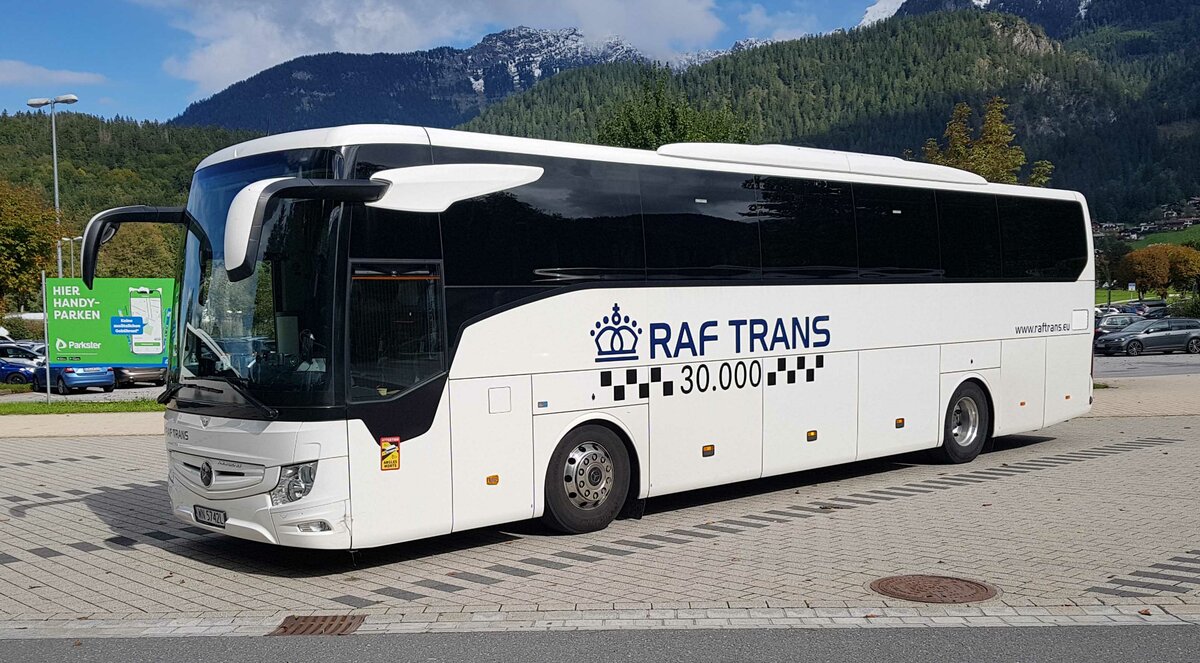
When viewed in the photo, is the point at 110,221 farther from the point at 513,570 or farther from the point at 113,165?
the point at 113,165

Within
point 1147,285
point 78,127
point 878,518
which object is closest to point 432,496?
point 878,518

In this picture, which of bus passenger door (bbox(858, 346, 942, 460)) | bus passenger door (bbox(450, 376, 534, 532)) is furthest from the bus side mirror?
bus passenger door (bbox(858, 346, 942, 460))

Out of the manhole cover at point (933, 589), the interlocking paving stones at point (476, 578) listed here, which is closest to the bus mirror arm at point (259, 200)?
the interlocking paving stones at point (476, 578)

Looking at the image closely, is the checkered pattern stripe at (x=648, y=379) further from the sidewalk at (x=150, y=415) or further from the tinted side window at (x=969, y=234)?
the sidewalk at (x=150, y=415)

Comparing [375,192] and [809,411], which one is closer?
[375,192]

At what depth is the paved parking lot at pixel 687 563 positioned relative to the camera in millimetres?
7211

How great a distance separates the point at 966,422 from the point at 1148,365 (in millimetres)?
28164

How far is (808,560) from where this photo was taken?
8.80 meters

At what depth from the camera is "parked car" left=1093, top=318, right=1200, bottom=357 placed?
4644 centimetres

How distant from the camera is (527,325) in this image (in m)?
9.51

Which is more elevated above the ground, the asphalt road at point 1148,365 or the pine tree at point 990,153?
the pine tree at point 990,153

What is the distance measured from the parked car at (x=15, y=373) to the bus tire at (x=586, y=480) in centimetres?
3687

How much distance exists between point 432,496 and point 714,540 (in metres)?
2.60

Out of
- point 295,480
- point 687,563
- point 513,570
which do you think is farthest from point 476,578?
point 687,563
